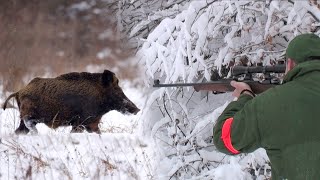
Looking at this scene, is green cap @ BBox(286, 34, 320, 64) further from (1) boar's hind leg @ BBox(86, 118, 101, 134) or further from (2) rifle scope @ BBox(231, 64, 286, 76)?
(1) boar's hind leg @ BBox(86, 118, 101, 134)

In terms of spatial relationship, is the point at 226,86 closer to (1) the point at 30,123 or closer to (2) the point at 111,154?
(2) the point at 111,154

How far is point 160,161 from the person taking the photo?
3199mm

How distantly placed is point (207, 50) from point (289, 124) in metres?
1.48

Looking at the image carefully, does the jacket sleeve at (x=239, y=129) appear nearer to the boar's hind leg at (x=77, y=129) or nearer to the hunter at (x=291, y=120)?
the hunter at (x=291, y=120)

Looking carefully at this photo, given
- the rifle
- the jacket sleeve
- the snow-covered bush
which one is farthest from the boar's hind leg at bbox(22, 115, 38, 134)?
the jacket sleeve

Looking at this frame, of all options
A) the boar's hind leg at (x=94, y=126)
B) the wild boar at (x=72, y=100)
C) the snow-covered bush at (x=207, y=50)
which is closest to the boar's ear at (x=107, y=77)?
the wild boar at (x=72, y=100)

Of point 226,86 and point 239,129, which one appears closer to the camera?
point 239,129

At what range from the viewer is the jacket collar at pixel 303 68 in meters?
1.34

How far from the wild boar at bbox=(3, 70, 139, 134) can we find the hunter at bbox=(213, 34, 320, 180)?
257cm

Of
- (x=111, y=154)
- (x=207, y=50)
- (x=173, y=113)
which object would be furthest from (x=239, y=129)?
(x=111, y=154)

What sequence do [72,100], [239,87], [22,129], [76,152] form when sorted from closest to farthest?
1. [239,87]
2. [76,152]
3. [22,129]
4. [72,100]

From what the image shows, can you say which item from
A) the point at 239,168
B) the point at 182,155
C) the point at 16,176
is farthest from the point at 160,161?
the point at 16,176

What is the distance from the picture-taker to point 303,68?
1342 mm

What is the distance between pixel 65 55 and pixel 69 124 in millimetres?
669
